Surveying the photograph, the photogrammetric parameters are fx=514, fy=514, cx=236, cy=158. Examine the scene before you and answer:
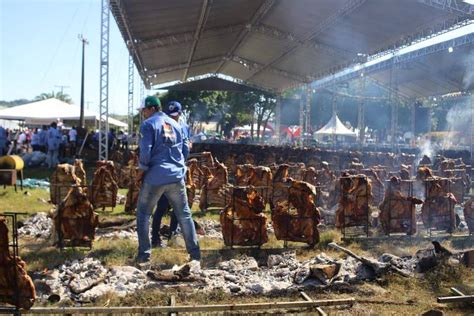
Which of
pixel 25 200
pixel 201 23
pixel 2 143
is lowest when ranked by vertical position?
pixel 25 200

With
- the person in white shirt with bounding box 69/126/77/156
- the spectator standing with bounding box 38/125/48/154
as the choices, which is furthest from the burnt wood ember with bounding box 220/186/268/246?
the person in white shirt with bounding box 69/126/77/156

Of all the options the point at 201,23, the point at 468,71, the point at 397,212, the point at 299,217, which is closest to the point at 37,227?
the point at 299,217

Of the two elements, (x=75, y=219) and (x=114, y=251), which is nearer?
(x=114, y=251)

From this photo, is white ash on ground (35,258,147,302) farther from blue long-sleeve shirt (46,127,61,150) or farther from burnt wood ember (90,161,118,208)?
blue long-sleeve shirt (46,127,61,150)

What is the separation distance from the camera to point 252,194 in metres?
8.56

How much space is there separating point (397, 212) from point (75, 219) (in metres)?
5.64

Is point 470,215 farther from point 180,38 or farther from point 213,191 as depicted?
point 180,38

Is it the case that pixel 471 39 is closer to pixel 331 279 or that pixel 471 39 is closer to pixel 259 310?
pixel 331 279

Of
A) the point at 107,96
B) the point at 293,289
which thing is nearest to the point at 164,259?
the point at 293,289

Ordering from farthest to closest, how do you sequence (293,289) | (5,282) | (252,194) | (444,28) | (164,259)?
1. (444,28)
2. (252,194)
3. (164,259)
4. (293,289)
5. (5,282)

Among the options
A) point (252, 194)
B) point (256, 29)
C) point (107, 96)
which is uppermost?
point (256, 29)

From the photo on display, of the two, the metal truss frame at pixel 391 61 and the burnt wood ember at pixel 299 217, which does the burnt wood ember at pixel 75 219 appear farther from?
the metal truss frame at pixel 391 61

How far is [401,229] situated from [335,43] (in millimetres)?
16925

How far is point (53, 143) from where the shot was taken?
2280 centimetres
